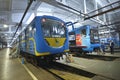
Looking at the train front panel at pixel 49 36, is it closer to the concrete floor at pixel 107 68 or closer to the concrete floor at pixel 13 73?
the concrete floor at pixel 13 73

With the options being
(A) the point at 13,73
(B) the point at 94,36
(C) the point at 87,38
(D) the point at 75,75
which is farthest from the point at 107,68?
(B) the point at 94,36

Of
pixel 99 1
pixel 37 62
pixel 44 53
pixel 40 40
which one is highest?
pixel 99 1

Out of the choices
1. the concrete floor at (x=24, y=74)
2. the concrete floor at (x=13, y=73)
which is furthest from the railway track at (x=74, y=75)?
the concrete floor at (x=13, y=73)

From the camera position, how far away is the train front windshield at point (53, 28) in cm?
702

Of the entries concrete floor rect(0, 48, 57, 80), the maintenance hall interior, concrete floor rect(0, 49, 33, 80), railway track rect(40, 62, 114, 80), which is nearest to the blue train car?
the maintenance hall interior

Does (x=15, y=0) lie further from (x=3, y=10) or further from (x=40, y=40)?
(x=40, y=40)

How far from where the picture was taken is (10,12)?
38.7ft

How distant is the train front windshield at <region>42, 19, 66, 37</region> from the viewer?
7020 millimetres

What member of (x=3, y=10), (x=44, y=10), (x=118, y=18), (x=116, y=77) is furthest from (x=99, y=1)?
(x=116, y=77)

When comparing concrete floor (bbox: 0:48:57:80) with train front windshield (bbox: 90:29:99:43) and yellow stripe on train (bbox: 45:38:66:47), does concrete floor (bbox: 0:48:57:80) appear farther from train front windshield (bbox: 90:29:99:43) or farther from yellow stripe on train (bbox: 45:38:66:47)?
train front windshield (bbox: 90:29:99:43)

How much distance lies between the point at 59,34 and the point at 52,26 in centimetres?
63

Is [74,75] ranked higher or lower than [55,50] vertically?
lower

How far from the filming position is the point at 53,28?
24.2 feet

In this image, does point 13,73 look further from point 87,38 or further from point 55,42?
point 87,38
